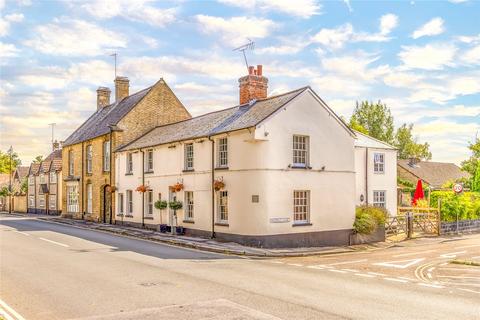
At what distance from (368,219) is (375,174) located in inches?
412

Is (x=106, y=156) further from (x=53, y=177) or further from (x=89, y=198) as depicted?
(x=53, y=177)

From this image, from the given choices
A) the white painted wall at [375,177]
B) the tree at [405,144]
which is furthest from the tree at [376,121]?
the white painted wall at [375,177]

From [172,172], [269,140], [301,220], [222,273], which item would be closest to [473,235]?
[301,220]

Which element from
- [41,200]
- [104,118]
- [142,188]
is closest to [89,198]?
[104,118]

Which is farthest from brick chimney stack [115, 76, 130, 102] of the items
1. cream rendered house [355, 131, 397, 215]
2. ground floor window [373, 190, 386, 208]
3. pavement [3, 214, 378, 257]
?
ground floor window [373, 190, 386, 208]

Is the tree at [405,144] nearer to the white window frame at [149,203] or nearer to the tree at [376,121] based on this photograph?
the tree at [376,121]

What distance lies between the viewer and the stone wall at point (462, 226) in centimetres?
3202

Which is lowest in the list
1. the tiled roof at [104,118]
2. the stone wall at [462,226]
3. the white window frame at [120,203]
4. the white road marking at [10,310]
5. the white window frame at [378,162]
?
the stone wall at [462,226]

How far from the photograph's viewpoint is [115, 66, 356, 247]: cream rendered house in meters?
22.9

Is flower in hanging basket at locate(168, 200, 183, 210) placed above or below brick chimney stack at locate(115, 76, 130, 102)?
below

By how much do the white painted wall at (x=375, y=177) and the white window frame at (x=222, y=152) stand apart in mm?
13355

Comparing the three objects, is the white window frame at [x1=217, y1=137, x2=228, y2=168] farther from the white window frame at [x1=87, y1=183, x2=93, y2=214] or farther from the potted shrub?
the white window frame at [x1=87, y1=183, x2=93, y2=214]

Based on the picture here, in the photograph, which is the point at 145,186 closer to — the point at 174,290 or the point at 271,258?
the point at 271,258

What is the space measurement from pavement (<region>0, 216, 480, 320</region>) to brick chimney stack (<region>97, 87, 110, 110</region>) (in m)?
30.9
